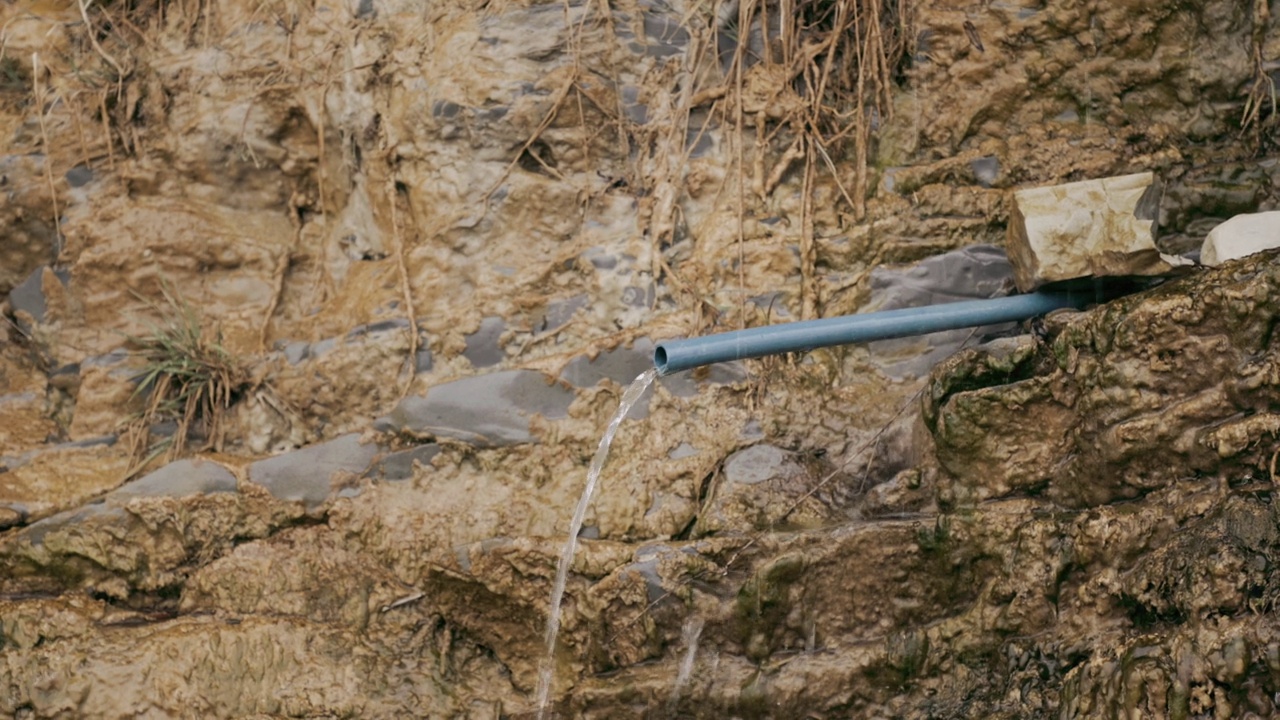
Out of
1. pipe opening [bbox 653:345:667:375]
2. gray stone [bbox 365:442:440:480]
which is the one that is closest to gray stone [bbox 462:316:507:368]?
gray stone [bbox 365:442:440:480]

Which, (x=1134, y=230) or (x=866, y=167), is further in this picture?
(x=866, y=167)

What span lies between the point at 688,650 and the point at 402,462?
46.1 inches

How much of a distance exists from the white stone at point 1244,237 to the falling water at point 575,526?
5.19 feet

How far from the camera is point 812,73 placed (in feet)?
14.6

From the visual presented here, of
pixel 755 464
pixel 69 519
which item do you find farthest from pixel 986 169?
pixel 69 519

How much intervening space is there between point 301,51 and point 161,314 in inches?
45.0

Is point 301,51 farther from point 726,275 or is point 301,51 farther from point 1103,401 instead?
point 1103,401

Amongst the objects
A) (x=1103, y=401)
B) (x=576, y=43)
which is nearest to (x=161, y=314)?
(x=576, y=43)

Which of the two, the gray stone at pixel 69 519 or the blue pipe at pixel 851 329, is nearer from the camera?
the blue pipe at pixel 851 329

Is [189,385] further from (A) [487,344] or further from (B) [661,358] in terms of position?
(B) [661,358]

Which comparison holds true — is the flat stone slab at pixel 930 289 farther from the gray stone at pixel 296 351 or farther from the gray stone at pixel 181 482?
the gray stone at pixel 181 482

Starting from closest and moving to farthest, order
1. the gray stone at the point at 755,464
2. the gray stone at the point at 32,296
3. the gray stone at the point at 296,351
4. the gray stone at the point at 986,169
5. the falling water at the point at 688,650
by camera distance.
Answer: the falling water at the point at 688,650 → the gray stone at the point at 755,464 → the gray stone at the point at 986,169 → the gray stone at the point at 296,351 → the gray stone at the point at 32,296

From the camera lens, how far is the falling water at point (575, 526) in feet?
12.1

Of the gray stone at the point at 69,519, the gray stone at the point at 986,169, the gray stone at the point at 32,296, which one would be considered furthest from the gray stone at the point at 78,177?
the gray stone at the point at 986,169
